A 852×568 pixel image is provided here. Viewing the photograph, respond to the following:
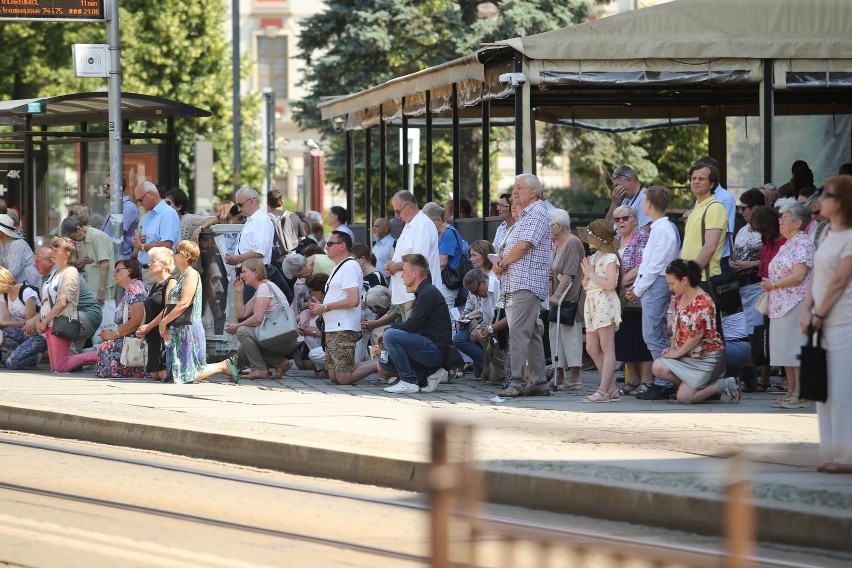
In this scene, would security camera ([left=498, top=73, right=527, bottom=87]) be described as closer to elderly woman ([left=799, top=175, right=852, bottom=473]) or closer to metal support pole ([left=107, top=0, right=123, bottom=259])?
metal support pole ([left=107, top=0, right=123, bottom=259])

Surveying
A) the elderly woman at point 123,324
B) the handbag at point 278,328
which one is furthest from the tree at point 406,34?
the handbag at point 278,328

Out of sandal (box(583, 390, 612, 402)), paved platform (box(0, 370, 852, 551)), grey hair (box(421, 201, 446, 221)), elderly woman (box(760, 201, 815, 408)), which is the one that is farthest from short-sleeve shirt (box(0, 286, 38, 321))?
elderly woman (box(760, 201, 815, 408))

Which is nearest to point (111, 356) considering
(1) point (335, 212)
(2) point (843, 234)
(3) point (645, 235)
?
(1) point (335, 212)

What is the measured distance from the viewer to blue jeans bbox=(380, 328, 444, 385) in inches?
558

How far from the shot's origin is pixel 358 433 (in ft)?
35.6

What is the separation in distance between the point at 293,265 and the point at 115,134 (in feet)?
7.89

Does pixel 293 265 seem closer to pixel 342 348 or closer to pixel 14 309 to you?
pixel 342 348

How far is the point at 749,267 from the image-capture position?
531 inches

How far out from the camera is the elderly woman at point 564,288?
1404cm

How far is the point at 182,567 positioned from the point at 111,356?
364 inches

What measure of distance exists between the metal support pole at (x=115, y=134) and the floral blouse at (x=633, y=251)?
19.7ft

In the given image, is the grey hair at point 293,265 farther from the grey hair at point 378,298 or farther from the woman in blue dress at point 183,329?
the woman in blue dress at point 183,329

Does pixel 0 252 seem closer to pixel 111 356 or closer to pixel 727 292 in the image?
pixel 111 356

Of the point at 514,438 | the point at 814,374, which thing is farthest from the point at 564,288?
the point at 814,374
